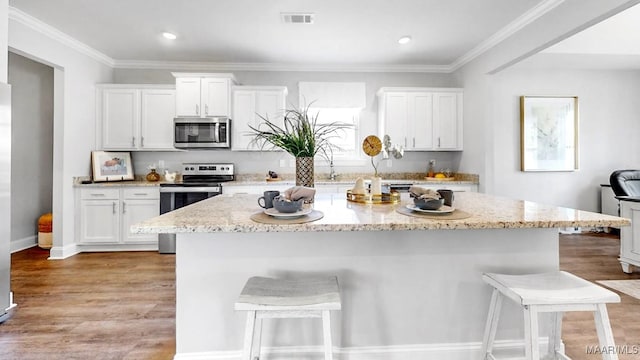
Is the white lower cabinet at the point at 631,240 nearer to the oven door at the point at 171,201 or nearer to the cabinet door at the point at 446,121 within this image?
the cabinet door at the point at 446,121

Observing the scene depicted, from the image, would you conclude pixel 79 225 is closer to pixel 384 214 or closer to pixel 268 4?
pixel 268 4

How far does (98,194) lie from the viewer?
403 cm

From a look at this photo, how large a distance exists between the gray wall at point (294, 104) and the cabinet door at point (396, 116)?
1.24 ft

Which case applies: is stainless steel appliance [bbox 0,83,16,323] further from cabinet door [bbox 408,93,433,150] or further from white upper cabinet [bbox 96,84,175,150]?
cabinet door [bbox 408,93,433,150]

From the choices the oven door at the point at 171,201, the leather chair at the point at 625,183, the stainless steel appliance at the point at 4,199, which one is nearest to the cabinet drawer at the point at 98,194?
the oven door at the point at 171,201

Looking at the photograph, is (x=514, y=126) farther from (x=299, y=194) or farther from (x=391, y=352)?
(x=299, y=194)

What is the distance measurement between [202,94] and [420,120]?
2.98 metres

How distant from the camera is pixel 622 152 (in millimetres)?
5094

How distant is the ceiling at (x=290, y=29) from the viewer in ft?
9.89

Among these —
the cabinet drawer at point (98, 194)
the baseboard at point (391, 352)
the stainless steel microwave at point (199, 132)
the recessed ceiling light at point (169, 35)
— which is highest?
the recessed ceiling light at point (169, 35)

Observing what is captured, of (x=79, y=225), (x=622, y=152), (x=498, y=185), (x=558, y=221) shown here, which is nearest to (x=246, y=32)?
(x=79, y=225)

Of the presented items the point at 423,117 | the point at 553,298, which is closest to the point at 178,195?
the point at 423,117

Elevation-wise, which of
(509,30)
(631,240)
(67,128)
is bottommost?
→ (631,240)

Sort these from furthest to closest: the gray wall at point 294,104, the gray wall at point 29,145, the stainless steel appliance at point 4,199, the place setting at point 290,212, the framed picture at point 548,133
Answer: the framed picture at point 548,133 → the gray wall at point 294,104 → the gray wall at point 29,145 → the stainless steel appliance at point 4,199 → the place setting at point 290,212
